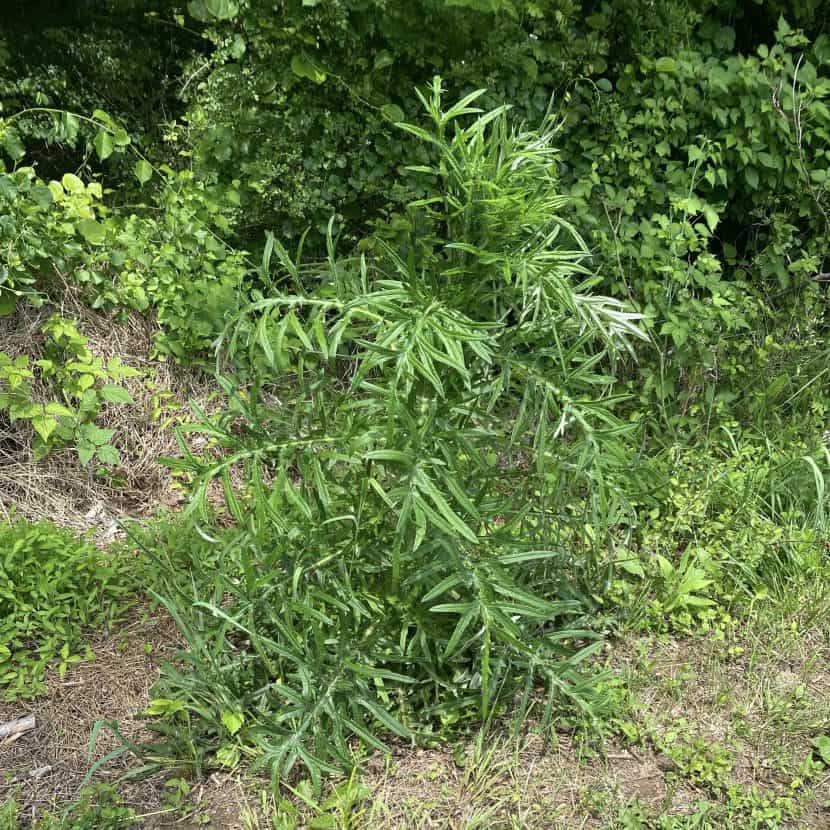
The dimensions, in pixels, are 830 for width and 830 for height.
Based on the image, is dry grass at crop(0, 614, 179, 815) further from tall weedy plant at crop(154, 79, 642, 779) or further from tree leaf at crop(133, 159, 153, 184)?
tree leaf at crop(133, 159, 153, 184)

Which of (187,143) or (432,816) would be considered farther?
(187,143)

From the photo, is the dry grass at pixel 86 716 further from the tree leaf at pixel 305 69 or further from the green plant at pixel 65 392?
the tree leaf at pixel 305 69

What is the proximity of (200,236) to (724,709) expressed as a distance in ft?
9.10

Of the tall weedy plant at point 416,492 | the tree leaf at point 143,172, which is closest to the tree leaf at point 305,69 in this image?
the tree leaf at point 143,172

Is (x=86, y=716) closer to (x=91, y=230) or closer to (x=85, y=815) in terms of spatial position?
(x=85, y=815)

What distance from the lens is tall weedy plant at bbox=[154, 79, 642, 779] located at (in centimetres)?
195

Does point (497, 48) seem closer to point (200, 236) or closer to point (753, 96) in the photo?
point (753, 96)

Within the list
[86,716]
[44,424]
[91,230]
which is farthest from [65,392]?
[86,716]

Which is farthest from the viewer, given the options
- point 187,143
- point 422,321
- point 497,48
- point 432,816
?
point 187,143

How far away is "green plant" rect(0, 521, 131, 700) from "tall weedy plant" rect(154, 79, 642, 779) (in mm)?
444

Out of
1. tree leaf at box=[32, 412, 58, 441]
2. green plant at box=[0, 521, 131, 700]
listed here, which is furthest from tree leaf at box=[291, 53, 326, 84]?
green plant at box=[0, 521, 131, 700]

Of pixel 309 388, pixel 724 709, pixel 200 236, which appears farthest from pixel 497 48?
pixel 724 709

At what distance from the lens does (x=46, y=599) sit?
2760 millimetres

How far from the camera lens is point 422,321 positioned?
184 cm
